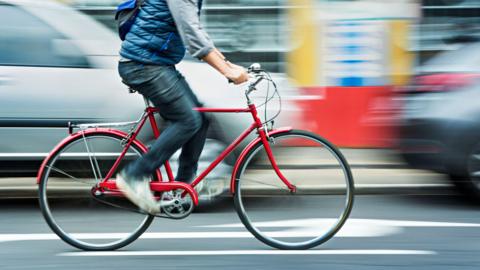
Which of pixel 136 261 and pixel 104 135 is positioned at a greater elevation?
pixel 104 135

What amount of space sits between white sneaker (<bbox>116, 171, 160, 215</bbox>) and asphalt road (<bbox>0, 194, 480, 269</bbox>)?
30 centimetres

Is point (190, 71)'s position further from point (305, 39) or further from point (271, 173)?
point (305, 39)

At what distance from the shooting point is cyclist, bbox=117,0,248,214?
4.92m

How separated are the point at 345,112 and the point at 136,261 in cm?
535

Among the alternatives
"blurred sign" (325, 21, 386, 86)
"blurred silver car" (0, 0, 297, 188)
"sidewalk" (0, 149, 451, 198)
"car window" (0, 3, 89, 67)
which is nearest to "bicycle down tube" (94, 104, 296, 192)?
"blurred silver car" (0, 0, 297, 188)

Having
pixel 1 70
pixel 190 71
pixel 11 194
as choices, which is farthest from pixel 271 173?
pixel 11 194

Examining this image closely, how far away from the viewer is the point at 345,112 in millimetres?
10219

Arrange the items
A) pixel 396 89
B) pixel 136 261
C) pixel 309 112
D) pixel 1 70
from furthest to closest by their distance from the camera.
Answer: pixel 309 112 → pixel 396 89 → pixel 1 70 → pixel 136 261

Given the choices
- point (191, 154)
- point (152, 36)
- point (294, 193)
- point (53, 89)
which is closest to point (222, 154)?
point (191, 154)

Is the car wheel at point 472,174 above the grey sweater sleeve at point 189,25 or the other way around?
the other way around

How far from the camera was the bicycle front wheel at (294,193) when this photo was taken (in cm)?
533

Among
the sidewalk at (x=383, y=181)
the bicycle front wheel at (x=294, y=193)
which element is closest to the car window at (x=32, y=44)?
the sidewalk at (x=383, y=181)

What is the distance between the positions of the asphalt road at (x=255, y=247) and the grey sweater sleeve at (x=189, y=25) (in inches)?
47.4

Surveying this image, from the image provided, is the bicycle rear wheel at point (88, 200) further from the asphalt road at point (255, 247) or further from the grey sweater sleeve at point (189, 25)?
the grey sweater sleeve at point (189, 25)
